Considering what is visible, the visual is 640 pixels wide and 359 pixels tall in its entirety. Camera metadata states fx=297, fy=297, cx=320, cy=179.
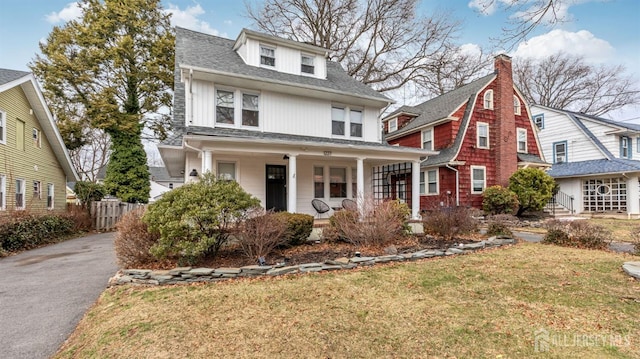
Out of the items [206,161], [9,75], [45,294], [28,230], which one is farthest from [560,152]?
[9,75]

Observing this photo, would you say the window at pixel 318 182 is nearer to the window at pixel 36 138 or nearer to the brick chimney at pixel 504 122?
the brick chimney at pixel 504 122

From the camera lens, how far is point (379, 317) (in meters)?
3.62

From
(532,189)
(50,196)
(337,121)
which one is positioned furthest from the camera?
(50,196)

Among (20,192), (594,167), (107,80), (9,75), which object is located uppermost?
(107,80)

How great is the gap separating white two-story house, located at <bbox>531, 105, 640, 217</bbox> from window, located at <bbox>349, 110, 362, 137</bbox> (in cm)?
1406

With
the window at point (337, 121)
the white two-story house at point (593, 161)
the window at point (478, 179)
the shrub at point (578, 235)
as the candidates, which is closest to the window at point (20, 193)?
the window at point (337, 121)

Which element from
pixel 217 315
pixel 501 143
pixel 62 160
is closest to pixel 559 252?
pixel 217 315

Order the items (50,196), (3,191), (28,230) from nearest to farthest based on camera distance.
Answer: (28,230) → (3,191) → (50,196)

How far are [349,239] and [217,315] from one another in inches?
171

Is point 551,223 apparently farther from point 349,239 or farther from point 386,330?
point 386,330

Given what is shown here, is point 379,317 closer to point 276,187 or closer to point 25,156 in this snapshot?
point 276,187

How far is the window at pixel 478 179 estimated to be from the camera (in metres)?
15.4

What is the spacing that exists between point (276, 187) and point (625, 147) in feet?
70.0

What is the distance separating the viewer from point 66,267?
681cm
